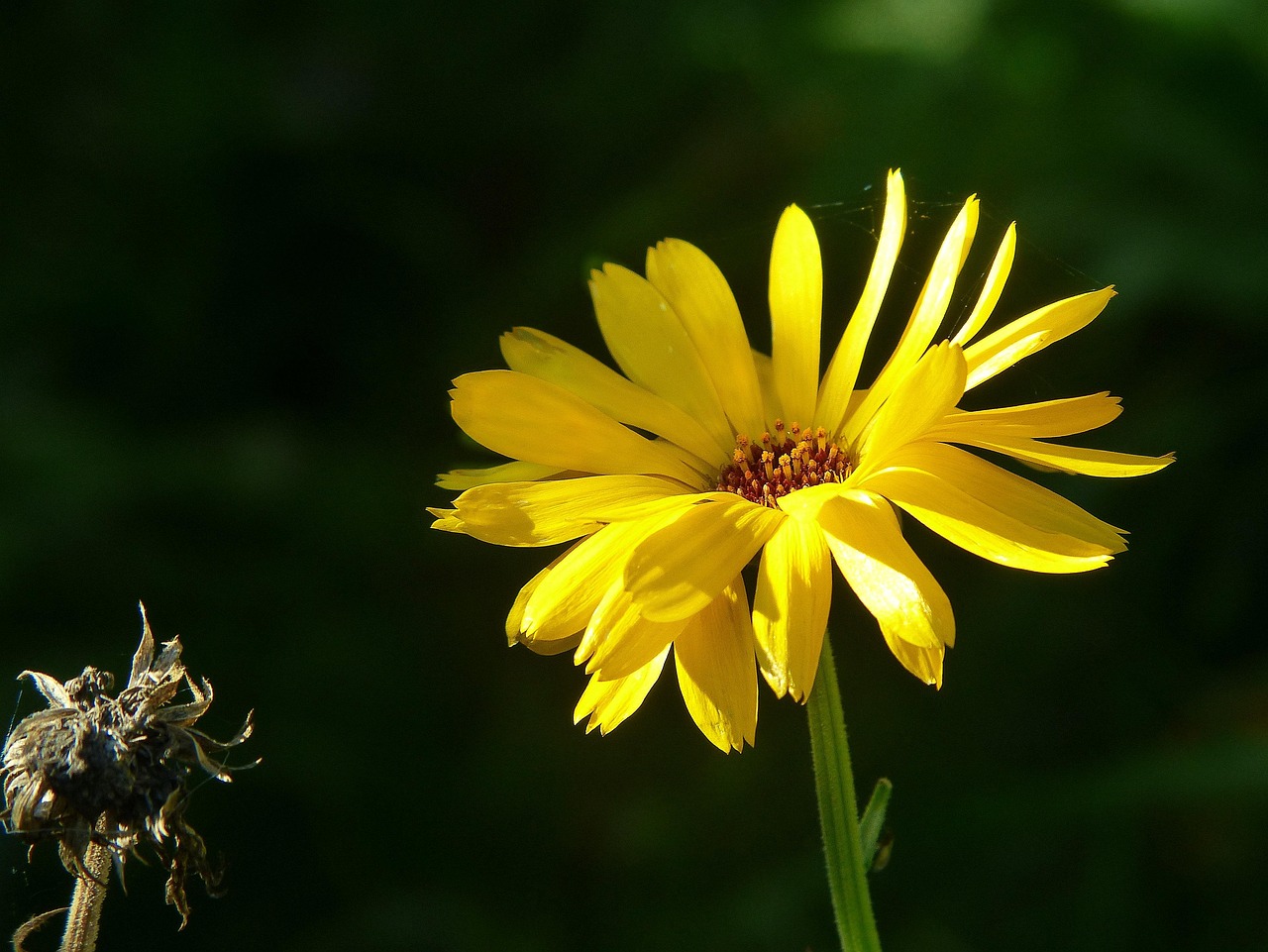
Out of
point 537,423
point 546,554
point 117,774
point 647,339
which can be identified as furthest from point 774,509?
point 546,554

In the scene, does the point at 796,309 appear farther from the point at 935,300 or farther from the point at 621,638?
the point at 621,638

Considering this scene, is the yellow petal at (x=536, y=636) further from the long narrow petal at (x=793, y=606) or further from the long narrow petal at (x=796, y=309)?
the long narrow petal at (x=796, y=309)

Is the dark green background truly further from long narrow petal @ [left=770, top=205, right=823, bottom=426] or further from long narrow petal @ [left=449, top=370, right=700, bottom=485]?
long narrow petal @ [left=449, top=370, right=700, bottom=485]

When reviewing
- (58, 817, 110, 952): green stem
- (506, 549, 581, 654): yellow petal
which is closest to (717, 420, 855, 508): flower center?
(506, 549, 581, 654): yellow petal

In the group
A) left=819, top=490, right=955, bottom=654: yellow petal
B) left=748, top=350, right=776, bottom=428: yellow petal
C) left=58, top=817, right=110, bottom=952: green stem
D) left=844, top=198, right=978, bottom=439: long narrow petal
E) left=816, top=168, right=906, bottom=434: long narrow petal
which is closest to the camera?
left=58, top=817, right=110, bottom=952: green stem

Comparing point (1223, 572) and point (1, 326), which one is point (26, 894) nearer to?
point (1, 326)
